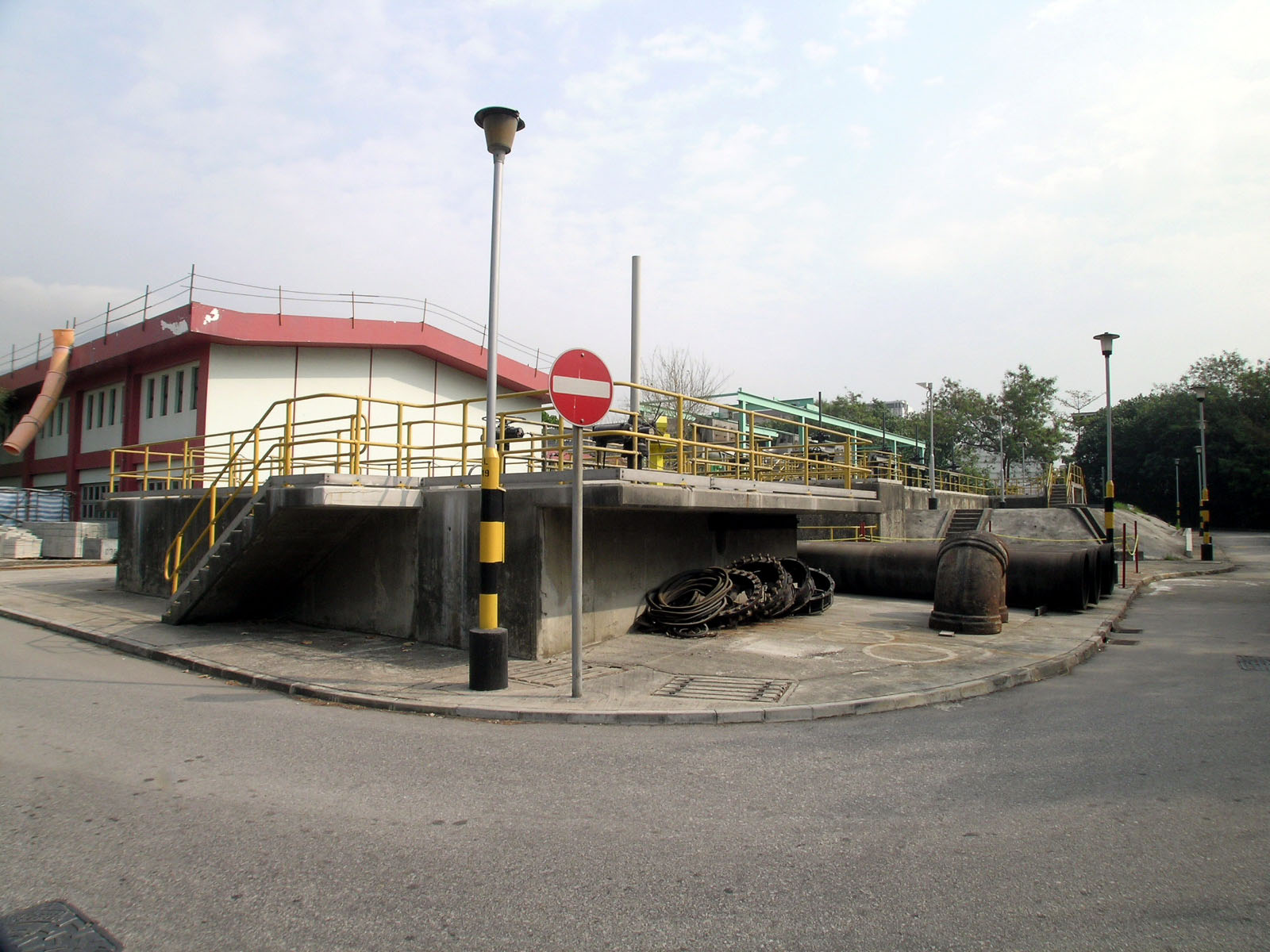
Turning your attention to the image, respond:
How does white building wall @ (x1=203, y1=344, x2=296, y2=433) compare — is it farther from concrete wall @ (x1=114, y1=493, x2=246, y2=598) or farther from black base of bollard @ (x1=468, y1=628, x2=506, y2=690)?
black base of bollard @ (x1=468, y1=628, x2=506, y2=690)

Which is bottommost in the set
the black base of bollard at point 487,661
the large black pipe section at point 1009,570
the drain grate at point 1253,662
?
the drain grate at point 1253,662

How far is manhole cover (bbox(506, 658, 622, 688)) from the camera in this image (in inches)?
338

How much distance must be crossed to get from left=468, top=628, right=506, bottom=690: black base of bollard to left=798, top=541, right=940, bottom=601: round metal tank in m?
10.6

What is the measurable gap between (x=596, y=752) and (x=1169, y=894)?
3.72 metres

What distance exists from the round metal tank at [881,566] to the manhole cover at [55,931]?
1526cm

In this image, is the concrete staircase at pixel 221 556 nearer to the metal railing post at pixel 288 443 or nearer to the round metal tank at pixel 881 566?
the metal railing post at pixel 288 443

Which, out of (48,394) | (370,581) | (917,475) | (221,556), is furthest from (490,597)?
(917,475)

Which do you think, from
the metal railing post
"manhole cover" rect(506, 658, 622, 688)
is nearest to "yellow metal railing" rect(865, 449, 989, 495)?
"manhole cover" rect(506, 658, 622, 688)

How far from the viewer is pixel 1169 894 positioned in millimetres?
3650

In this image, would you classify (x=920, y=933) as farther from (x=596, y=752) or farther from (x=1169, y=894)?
(x=596, y=752)

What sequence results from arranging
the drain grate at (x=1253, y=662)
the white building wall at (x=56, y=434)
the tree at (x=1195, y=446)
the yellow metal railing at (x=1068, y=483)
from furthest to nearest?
the tree at (x=1195, y=446) < the yellow metal railing at (x=1068, y=483) < the white building wall at (x=56, y=434) < the drain grate at (x=1253, y=662)

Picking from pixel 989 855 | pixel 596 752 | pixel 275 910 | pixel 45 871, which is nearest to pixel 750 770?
pixel 596 752

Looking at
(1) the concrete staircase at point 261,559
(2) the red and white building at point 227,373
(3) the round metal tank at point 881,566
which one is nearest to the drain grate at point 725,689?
(1) the concrete staircase at point 261,559

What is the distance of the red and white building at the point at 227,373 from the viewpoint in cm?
2620
